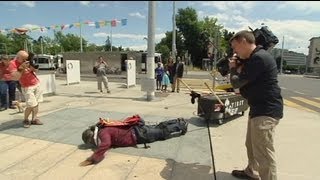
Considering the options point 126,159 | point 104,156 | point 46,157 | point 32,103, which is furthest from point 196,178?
point 32,103

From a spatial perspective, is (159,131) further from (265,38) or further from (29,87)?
(29,87)

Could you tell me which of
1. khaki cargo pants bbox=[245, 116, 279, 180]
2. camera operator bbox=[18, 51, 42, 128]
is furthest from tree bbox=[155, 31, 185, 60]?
khaki cargo pants bbox=[245, 116, 279, 180]

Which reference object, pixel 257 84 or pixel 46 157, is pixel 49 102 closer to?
pixel 46 157

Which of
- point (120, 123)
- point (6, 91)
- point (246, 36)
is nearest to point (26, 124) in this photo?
point (120, 123)

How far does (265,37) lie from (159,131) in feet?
8.85

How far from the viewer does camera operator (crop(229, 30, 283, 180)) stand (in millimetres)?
3727

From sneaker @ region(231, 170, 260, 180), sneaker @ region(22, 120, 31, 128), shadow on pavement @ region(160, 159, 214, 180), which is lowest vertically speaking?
shadow on pavement @ region(160, 159, 214, 180)

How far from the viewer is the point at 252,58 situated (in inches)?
146

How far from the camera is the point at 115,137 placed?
5637 mm

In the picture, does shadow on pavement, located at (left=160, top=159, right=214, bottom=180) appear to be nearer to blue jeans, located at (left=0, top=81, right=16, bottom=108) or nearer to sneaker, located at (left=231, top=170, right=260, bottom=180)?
sneaker, located at (left=231, top=170, right=260, bottom=180)

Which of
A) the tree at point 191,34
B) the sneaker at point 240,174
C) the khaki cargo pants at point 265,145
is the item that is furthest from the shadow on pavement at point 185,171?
the tree at point 191,34

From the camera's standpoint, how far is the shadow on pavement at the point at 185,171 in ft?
14.9

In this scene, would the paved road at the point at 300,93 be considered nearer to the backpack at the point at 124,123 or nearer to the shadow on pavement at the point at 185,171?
the backpack at the point at 124,123

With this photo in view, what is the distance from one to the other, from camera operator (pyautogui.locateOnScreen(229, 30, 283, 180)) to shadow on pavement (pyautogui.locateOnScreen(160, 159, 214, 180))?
3.12 feet
